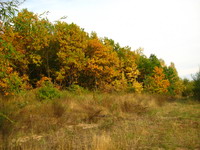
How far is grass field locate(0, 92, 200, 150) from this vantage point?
14.4 ft

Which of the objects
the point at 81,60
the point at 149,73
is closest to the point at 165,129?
the point at 81,60

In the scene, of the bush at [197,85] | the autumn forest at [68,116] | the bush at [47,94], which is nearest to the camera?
the autumn forest at [68,116]

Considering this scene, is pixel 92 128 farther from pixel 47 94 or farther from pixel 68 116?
pixel 47 94

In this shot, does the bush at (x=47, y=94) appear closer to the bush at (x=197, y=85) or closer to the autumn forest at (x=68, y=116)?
the autumn forest at (x=68, y=116)

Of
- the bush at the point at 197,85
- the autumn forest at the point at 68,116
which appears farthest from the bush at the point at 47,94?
the bush at the point at 197,85

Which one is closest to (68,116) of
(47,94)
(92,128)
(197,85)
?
(92,128)

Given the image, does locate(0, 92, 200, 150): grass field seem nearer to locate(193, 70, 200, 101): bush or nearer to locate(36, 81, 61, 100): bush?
locate(36, 81, 61, 100): bush

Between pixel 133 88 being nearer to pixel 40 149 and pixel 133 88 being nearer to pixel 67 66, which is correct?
pixel 67 66

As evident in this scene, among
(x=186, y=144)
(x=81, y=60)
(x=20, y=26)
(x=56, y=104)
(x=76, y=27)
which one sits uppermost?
(x=76, y=27)

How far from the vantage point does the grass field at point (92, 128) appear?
4375mm

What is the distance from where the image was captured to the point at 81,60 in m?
21.5

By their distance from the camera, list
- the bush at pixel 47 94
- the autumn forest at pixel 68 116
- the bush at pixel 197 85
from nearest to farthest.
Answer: the autumn forest at pixel 68 116
the bush at pixel 47 94
the bush at pixel 197 85

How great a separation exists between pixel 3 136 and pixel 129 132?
400cm

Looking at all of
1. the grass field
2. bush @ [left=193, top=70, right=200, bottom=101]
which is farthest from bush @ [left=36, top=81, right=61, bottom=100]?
bush @ [left=193, top=70, right=200, bottom=101]
